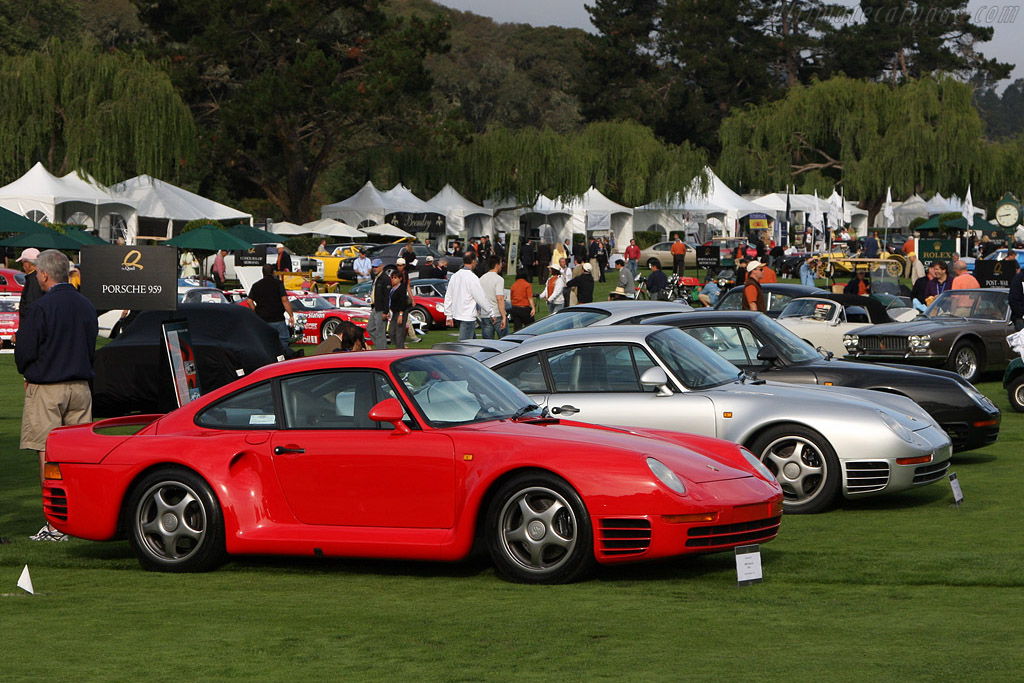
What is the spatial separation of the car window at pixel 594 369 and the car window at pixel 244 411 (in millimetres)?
2884

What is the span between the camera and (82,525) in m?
7.89

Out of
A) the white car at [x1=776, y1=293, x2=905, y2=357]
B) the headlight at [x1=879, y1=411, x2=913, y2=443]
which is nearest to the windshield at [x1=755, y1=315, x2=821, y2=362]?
the headlight at [x1=879, y1=411, x2=913, y2=443]

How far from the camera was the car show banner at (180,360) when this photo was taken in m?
11.2

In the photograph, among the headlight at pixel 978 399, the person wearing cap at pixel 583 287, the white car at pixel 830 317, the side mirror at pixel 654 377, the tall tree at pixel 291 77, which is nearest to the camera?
the side mirror at pixel 654 377

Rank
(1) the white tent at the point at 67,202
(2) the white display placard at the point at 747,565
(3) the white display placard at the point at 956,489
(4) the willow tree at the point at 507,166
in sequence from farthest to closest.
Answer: (4) the willow tree at the point at 507,166 < (1) the white tent at the point at 67,202 < (3) the white display placard at the point at 956,489 < (2) the white display placard at the point at 747,565

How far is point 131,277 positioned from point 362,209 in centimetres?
5632

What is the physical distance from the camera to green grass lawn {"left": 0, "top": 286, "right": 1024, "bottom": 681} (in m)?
5.37

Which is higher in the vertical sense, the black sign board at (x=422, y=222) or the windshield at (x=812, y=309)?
the black sign board at (x=422, y=222)

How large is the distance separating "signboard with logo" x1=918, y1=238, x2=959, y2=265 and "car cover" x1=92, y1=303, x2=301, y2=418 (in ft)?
118

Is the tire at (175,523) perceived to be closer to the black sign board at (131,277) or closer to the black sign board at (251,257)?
the black sign board at (131,277)

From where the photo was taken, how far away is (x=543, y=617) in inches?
247

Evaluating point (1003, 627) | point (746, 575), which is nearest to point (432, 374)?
point (746, 575)

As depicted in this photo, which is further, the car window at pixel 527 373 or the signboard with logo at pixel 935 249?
the signboard with logo at pixel 935 249

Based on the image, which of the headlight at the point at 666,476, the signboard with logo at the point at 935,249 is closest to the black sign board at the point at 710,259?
the signboard with logo at the point at 935,249
